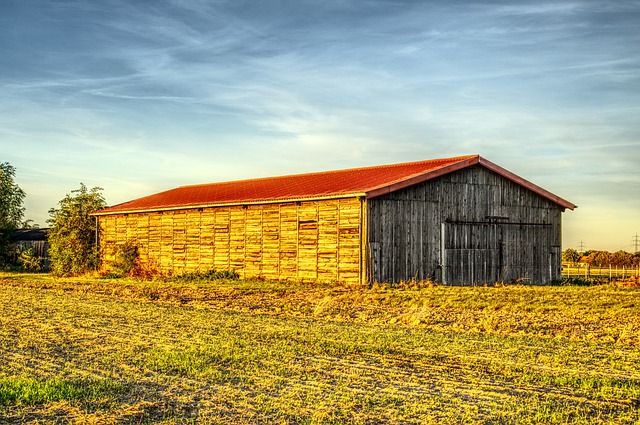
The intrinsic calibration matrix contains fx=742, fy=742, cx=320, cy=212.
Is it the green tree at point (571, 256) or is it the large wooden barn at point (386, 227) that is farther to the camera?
the green tree at point (571, 256)

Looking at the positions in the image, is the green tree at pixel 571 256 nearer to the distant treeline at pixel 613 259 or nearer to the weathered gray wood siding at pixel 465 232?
the distant treeline at pixel 613 259

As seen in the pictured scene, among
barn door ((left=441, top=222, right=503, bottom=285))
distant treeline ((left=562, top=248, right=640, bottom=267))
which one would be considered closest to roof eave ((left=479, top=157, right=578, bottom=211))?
barn door ((left=441, top=222, right=503, bottom=285))

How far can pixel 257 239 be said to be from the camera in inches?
1321

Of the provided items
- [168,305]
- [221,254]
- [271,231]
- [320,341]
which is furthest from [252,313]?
[221,254]

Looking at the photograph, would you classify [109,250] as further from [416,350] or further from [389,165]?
[416,350]

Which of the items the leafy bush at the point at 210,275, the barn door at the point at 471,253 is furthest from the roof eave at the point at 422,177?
the leafy bush at the point at 210,275

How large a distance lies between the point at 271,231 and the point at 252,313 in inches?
542

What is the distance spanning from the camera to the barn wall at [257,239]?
29625 mm

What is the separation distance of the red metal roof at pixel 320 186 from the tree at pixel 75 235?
144cm

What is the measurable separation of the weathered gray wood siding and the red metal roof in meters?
0.58

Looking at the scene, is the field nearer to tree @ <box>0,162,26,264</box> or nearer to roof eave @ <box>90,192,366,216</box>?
roof eave @ <box>90,192,366,216</box>

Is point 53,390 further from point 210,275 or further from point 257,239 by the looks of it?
point 210,275

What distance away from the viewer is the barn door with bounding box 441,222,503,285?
101ft

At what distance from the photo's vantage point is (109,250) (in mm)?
43125
